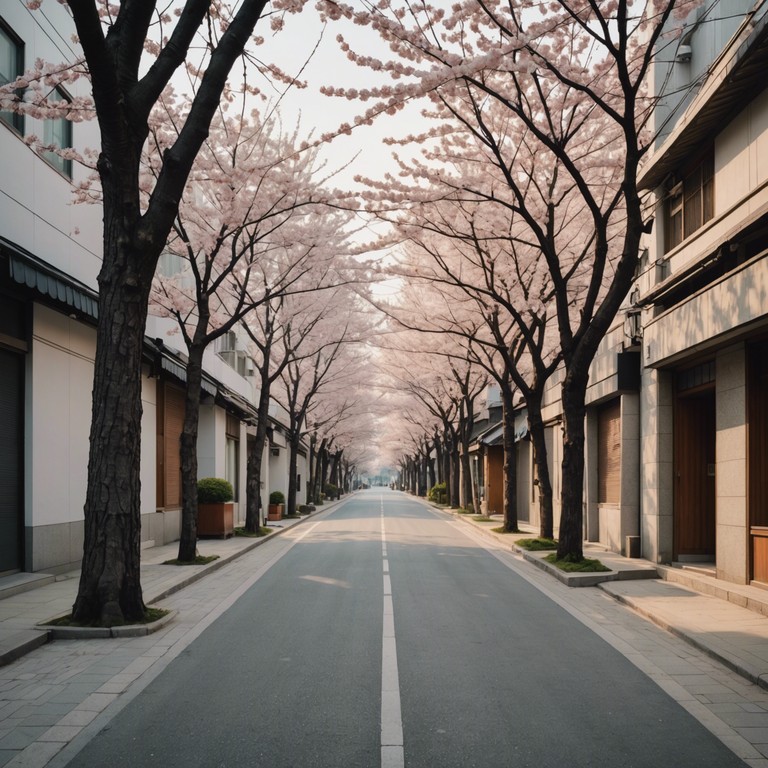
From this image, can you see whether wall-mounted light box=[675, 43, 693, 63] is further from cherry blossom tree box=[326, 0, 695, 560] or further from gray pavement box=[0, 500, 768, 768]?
gray pavement box=[0, 500, 768, 768]

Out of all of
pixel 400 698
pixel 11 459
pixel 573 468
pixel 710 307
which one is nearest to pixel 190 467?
pixel 11 459

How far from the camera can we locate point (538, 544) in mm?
19891

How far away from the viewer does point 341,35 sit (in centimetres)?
1248

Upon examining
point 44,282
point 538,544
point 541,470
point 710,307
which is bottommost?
point 538,544

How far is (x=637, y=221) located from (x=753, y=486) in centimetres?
448

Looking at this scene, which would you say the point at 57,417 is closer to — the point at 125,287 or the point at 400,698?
the point at 125,287

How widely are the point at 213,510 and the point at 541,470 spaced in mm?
9193

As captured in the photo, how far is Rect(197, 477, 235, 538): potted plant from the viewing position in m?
23.0

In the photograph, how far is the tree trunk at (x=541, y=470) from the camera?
2100 cm

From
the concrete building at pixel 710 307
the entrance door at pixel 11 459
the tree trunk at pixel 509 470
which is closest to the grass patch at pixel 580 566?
the concrete building at pixel 710 307

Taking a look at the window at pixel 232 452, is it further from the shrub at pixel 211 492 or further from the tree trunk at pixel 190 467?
the tree trunk at pixel 190 467

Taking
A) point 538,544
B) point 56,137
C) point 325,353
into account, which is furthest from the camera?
point 325,353

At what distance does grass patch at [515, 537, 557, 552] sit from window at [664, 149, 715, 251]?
754 cm

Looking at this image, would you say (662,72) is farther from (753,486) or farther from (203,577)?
(203,577)
